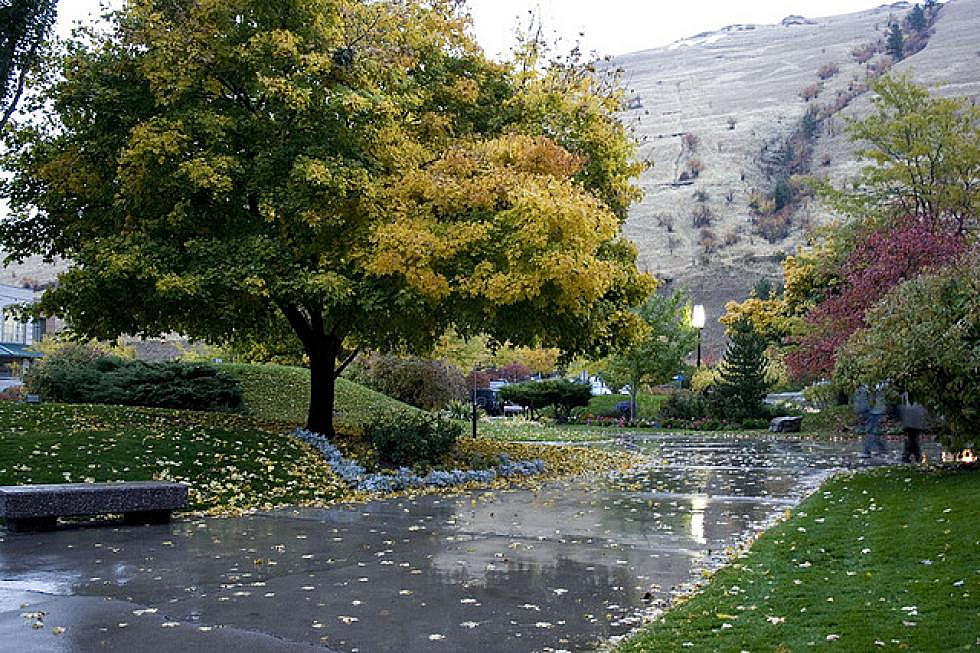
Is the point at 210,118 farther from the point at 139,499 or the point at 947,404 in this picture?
the point at 947,404

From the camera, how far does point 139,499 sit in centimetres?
1009

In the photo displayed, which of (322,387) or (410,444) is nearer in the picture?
(410,444)

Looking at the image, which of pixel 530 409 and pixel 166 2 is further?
pixel 530 409

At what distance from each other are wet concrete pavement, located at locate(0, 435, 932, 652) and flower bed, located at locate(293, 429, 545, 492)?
1.14m

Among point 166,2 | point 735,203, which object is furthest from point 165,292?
point 735,203

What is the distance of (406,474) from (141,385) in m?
12.2

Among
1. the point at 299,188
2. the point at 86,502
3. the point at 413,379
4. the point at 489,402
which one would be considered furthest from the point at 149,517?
the point at 489,402

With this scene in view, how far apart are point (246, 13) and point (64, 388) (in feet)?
41.9

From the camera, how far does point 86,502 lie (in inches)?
386

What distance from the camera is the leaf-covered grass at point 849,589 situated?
17.6 feet

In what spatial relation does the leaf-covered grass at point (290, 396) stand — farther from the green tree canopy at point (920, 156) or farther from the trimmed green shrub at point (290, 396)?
the green tree canopy at point (920, 156)

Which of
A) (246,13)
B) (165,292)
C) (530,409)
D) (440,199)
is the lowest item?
(530,409)

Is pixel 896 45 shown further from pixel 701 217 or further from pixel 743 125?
pixel 701 217

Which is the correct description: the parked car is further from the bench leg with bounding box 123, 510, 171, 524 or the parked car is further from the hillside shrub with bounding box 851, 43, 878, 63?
the hillside shrub with bounding box 851, 43, 878, 63
